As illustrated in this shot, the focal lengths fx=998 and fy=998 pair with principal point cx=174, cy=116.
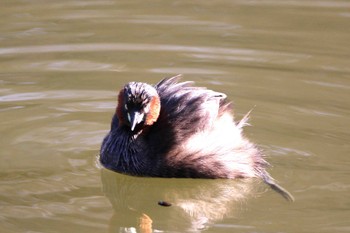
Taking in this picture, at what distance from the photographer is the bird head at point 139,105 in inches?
262

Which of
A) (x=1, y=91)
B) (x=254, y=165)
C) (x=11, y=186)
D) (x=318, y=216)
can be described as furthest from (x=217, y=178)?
(x=1, y=91)

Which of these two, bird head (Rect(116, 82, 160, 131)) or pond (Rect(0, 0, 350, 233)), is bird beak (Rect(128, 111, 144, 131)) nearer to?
bird head (Rect(116, 82, 160, 131))

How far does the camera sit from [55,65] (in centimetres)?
900

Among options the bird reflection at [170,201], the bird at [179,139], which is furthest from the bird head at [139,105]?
the bird reflection at [170,201]

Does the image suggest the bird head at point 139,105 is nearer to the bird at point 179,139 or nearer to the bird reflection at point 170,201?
the bird at point 179,139

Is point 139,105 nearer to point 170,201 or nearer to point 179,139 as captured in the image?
point 179,139

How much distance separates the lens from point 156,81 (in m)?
8.65

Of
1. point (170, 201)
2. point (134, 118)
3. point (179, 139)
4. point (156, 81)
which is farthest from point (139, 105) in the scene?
point (156, 81)

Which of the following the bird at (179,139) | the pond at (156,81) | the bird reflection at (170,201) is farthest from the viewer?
the bird at (179,139)

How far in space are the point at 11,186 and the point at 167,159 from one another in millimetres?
1034

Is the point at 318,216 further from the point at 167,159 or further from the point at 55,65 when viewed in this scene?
the point at 55,65

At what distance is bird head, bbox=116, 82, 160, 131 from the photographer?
666cm

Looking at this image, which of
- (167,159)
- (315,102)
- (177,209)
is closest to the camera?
(177,209)

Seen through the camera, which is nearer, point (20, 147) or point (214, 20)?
point (20, 147)
